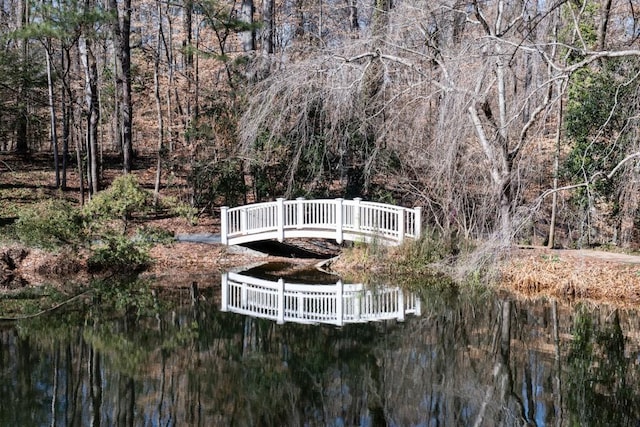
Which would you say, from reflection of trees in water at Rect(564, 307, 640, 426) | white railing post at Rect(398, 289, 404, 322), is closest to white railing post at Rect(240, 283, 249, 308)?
white railing post at Rect(398, 289, 404, 322)

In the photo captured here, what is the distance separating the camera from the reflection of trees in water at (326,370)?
6.00 meters

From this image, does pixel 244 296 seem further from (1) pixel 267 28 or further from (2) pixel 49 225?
(1) pixel 267 28

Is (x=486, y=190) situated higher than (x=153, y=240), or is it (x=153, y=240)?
(x=486, y=190)

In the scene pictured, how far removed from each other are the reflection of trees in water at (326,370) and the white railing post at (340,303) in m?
0.48

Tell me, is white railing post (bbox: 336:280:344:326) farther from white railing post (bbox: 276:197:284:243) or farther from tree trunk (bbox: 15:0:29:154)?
tree trunk (bbox: 15:0:29:154)

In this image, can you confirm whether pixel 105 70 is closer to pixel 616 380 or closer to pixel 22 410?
pixel 22 410

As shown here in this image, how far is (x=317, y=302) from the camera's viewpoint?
1049 centimetres

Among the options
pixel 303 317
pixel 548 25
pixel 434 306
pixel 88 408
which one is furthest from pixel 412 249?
pixel 88 408

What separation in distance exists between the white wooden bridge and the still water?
2.92m

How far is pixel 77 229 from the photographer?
12.2 metres

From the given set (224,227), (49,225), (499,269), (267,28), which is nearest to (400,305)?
(499,269)

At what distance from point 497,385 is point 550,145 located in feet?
26.2

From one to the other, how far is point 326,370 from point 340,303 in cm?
309

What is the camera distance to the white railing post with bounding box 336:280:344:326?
9477 millimetres
